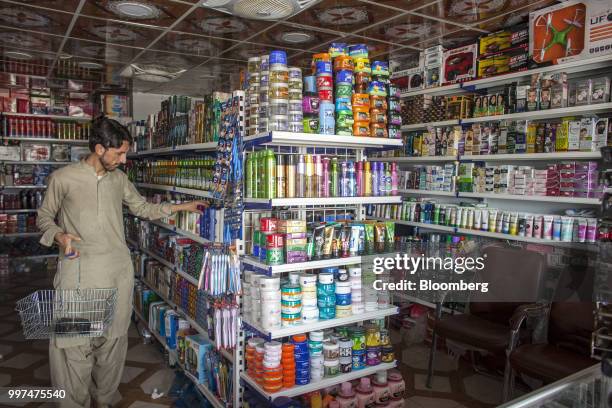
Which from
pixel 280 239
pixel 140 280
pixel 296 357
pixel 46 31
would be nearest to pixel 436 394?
pixel 296 357

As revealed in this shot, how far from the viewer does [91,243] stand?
114 inches

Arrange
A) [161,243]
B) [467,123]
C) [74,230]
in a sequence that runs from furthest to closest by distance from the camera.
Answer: [467,123] → [161,243] → [74,230]

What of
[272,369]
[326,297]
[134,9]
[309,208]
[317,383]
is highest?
[134,9]

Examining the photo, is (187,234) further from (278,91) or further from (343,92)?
(343,92)

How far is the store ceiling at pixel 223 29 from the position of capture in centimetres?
420

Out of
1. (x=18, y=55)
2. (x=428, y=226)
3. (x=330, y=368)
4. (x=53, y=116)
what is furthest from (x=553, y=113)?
(x=53, y=116)

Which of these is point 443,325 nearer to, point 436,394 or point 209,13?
point 436,394

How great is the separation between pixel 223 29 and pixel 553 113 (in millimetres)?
3472

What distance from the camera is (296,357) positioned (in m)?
2.74

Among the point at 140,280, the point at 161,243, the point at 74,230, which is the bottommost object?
the point at 140,280

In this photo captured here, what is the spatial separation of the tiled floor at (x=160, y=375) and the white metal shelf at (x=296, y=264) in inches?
54.3

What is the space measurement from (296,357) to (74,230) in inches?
65.3

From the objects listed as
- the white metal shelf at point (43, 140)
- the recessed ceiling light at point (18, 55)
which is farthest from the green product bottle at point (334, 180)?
the white metal shelf at point (43, 140)

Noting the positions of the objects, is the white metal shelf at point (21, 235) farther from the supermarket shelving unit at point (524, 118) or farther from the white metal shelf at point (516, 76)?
the white metal shelf at point (516, 76)
